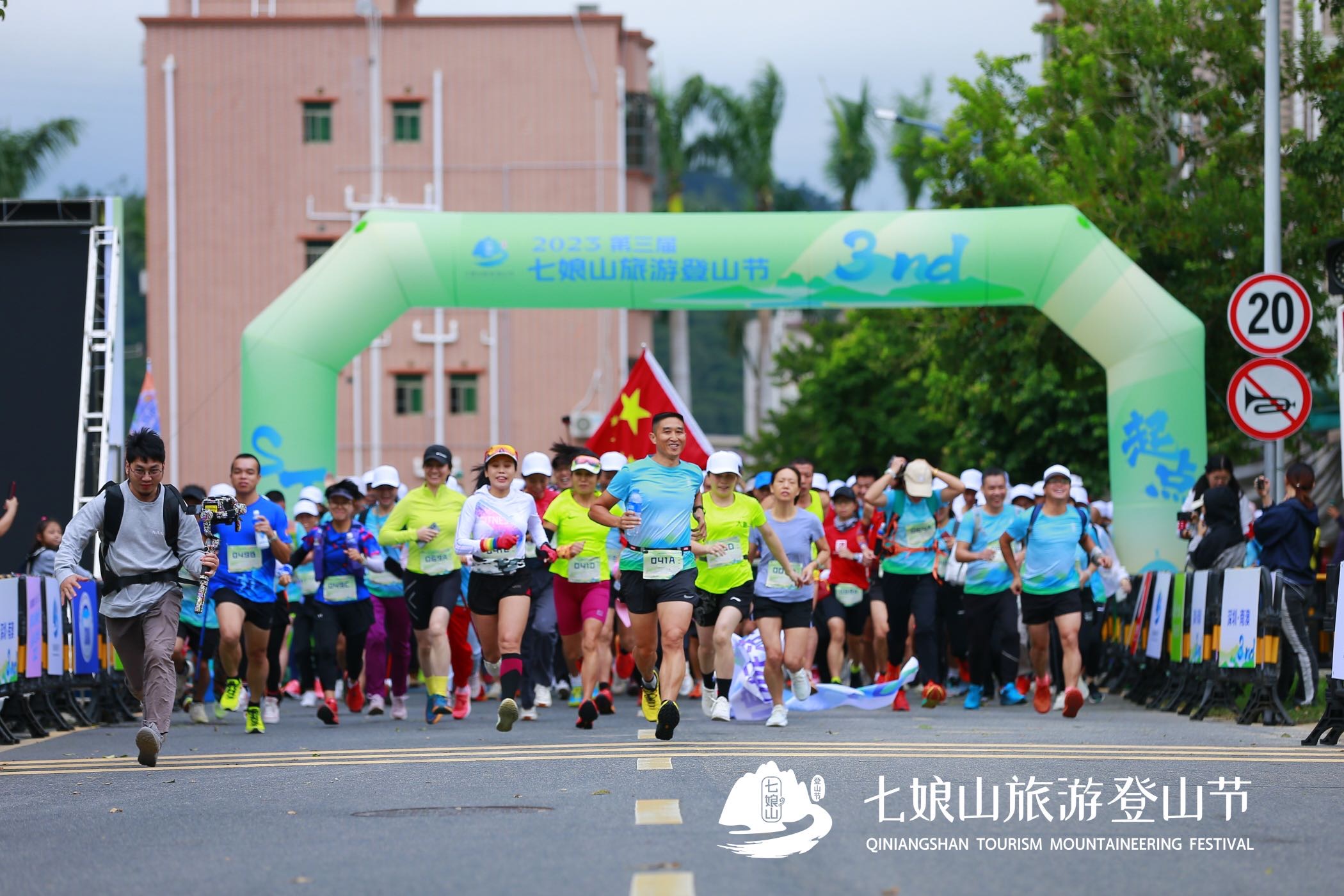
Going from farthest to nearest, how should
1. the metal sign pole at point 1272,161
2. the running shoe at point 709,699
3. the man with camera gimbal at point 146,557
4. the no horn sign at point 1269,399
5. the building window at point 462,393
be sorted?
the building window at point 462,393 → the metal sign pole at point 1272,161 → the no horn sign at point 1269,399 → the running shoe at point 709,699 → the man with camera gimbal at point 146,557

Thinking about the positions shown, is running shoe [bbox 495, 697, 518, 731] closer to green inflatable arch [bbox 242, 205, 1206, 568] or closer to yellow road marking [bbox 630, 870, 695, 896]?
yellow road marking [bbox 630, 870, 695, 896]

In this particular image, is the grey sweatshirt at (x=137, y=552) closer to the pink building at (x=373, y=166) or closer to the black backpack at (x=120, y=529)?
the black backpack at (x=120, y=529)

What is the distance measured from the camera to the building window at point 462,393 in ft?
169

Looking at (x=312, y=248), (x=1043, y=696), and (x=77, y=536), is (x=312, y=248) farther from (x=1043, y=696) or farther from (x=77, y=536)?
(x=77, y=536)

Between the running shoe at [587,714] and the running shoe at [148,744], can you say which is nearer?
the running shoe at [148,744]

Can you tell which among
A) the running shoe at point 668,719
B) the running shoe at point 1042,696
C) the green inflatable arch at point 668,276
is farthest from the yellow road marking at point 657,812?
the green inflatable arch at point 668,276

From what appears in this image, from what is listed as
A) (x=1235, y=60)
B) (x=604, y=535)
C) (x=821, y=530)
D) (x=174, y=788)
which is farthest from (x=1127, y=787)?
(x=1235, y=60)

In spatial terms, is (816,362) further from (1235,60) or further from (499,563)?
(499,563)

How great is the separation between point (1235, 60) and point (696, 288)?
8.13 m

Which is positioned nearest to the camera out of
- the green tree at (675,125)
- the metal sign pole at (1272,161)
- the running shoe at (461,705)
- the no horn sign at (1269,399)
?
the no horn sign at (1269,399)

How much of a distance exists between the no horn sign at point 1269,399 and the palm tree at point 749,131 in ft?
150

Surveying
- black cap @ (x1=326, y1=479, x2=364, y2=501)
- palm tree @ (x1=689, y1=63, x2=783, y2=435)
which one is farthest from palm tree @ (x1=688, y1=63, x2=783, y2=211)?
black cap @ (x1=326, y1=479, x2=364, y2=501)

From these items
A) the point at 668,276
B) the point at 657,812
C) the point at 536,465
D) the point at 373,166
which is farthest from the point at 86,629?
the point at 373,166

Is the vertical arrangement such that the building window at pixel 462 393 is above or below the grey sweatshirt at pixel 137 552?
above
